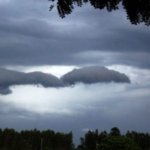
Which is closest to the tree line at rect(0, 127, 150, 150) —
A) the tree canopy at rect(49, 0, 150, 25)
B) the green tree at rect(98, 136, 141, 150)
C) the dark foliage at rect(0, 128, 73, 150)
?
the dark foliage at rect(0, 128, 73, 150)

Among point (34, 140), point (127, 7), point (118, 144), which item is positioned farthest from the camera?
point (34, 140)

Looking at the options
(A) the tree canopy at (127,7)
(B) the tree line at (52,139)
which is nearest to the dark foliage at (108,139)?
(B) the tree line at (52,139)

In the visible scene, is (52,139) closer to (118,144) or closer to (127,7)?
(118,144)

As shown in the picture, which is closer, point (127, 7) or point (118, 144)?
point (127, 7)

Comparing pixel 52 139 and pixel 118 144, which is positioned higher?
pixel 52 139

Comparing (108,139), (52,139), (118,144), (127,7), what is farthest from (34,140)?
(127,7)

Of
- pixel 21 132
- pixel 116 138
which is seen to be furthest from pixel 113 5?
pixel 21 132

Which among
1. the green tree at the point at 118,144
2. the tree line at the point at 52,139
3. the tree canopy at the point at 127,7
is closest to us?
the tree canopy at the point at 127,7

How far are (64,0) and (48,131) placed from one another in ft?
289

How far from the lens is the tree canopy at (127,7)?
15.5 ft

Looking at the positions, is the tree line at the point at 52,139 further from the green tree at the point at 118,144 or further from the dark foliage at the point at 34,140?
the green tree at the point at 118,144

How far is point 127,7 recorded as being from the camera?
4727mm

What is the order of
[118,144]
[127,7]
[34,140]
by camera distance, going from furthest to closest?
[34,140], [118,144], [127,7]

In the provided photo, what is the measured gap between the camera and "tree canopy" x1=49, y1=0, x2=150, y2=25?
4.71m
